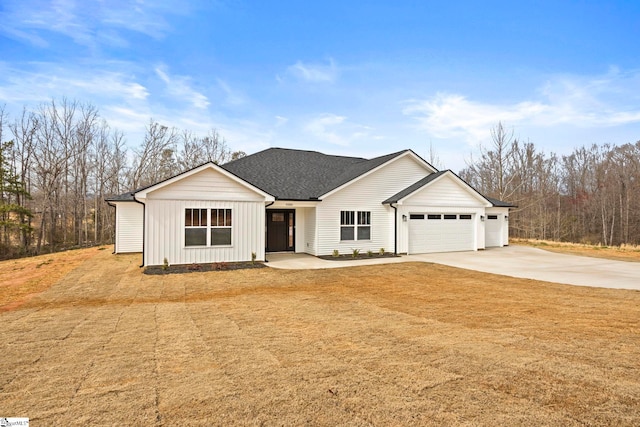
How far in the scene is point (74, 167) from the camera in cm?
3016

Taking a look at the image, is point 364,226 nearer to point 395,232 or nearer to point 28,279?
point 395,232

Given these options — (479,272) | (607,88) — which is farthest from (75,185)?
(607,88)

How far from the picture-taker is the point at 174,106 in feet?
85.2

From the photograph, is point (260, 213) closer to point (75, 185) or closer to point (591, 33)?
point (591, 33)

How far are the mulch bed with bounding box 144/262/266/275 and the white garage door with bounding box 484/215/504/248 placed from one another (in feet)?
44.1

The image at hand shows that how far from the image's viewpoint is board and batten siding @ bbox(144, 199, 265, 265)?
1192cm

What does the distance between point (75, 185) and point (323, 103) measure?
23.7m

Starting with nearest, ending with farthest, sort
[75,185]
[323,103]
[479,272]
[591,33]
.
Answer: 1. [479,272]
2. [591,33]
3. [323,103]
4. [75,185]

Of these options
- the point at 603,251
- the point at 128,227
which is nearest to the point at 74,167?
the point at 128,227

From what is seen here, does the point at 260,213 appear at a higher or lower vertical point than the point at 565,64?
lower

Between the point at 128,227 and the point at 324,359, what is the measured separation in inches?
628

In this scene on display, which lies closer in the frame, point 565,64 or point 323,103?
point 565,64

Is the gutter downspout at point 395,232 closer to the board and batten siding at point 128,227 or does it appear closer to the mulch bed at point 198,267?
the mulch bed at point 198,267

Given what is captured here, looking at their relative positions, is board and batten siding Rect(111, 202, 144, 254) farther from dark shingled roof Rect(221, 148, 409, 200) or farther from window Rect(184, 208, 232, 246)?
window Rect(184, 208, 232, 246)
